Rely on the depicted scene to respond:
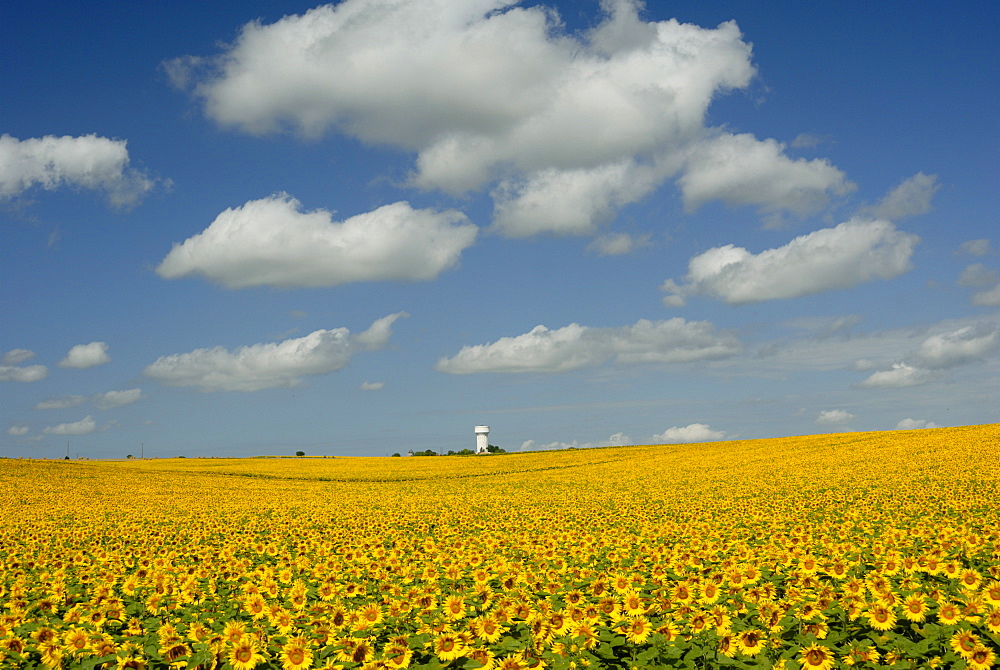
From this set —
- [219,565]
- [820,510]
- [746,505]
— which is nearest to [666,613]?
[219,565]

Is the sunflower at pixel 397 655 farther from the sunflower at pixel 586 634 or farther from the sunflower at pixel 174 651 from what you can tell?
the sunflower at pixel 174 651

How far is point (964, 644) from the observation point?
21.9ft

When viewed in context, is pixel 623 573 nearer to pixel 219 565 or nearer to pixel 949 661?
pixel 949 661

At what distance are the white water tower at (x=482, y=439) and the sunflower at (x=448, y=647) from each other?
8860 centimetres

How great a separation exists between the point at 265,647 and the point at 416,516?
1540cm

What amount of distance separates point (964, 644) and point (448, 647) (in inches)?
189

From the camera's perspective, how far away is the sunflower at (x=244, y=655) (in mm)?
6734

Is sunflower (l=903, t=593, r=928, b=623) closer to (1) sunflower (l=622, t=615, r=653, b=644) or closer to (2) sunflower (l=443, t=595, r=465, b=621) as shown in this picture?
(1) sunflower (l=622, t=615, r=653, b=644)

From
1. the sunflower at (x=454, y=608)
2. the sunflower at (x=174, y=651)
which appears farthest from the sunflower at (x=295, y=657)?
the sunflower at (x=454, y=608)

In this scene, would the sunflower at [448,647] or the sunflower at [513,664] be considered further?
the sunflower at [448,647]

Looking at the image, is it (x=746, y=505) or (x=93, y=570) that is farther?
(x=746, y=505)

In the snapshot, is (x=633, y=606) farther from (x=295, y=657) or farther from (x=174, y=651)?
(x=174, y=651)

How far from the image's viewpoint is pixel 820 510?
66.0ft

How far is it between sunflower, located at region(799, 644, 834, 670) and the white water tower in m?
88.9
